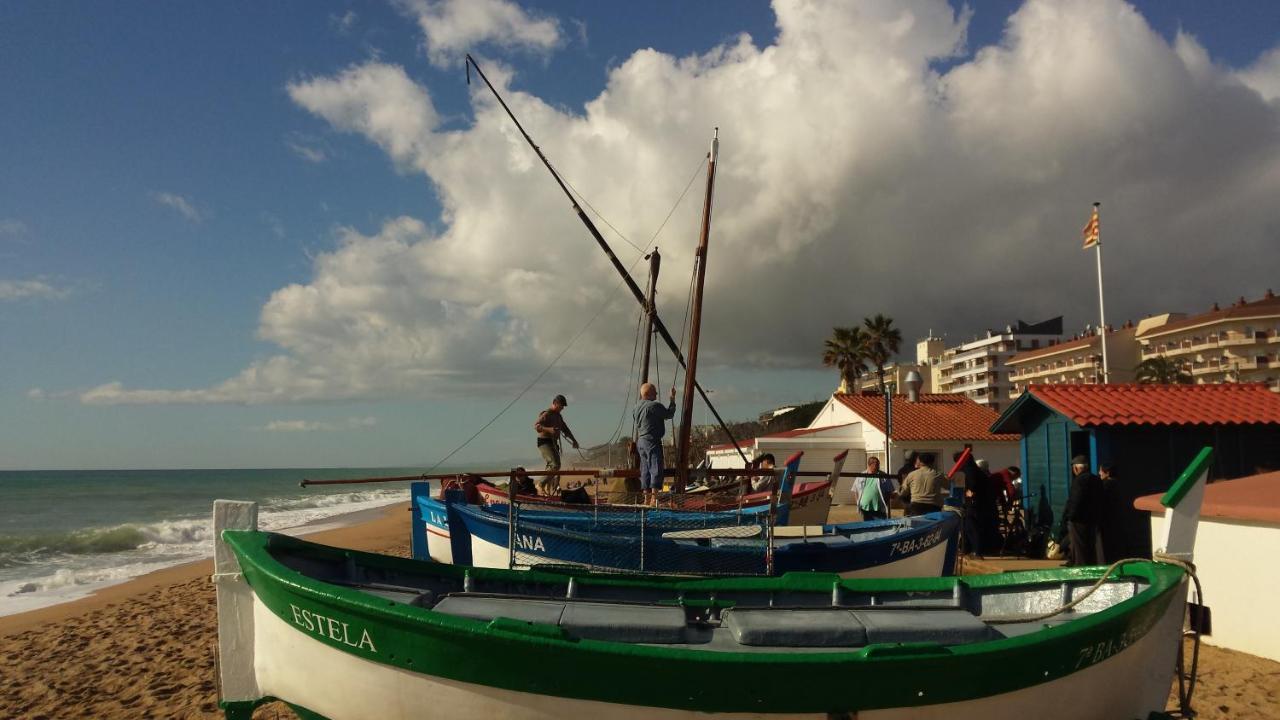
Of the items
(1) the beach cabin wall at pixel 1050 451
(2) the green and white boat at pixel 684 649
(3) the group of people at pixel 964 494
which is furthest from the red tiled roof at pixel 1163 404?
(2) the green and white boat at pixel 684 649

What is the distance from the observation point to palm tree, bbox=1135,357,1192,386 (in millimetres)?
67875

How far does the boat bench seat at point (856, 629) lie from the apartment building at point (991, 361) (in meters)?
105

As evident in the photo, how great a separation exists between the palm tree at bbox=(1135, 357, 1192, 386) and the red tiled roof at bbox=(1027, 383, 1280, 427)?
61.0 metres

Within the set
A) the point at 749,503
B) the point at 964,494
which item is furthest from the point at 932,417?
the point at 749,503

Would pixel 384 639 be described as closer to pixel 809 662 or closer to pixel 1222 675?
pixel 809 662

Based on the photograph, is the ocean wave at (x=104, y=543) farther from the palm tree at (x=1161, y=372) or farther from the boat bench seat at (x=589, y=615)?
the palm tree at (x=1161, y=372)

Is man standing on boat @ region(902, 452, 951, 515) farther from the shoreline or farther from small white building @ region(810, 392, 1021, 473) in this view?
the shoreline

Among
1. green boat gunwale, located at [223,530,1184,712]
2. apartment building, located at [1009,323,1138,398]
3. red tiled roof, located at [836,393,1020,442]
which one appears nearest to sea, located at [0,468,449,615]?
green boat gunwale, located at [223,530,1184,712]

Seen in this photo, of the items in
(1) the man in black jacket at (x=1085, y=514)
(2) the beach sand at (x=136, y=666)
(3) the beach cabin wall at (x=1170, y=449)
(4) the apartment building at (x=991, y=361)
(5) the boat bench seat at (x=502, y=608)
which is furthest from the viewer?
(4) the apartment building at (x=991, y=361)

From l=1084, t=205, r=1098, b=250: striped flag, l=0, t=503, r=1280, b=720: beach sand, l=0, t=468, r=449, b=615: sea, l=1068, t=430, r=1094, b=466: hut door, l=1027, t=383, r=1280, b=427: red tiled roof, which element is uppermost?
l=1084, t=205, r=1098, b=250: striped flag

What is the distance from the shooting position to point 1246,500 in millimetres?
8125

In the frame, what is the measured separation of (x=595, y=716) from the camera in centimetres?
446

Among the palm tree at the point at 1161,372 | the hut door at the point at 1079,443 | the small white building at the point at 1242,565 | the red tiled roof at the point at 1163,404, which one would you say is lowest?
the small white building at the point at 1242,565

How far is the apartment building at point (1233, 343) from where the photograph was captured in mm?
71312
